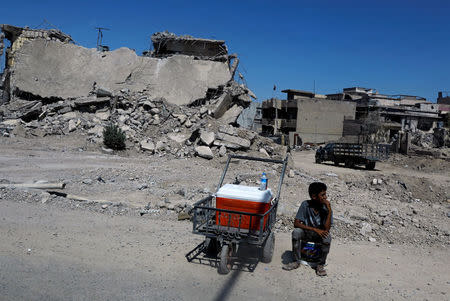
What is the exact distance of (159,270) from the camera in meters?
4.31

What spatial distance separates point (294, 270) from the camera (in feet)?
14.9

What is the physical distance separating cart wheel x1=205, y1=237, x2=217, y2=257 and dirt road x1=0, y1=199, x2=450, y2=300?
26 centimetres

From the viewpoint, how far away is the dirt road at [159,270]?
12.4 ft

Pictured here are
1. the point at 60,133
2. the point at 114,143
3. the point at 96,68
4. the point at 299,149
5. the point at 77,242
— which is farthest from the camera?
the point at 299,149

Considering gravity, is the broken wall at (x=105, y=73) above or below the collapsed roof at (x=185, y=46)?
below

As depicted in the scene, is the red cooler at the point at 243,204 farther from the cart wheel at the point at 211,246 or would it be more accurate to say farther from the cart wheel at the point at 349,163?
the cart wheel at the point at 349,163

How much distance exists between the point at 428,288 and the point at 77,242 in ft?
15.2

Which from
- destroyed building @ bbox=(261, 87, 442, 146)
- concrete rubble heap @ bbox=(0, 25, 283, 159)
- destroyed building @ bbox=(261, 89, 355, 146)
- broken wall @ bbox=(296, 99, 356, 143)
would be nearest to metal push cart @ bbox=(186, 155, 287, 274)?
concrete rubble heap @ bbox=(0, 25, 283, 159)

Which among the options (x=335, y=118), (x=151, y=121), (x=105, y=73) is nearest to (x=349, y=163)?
(x=151, y=121)

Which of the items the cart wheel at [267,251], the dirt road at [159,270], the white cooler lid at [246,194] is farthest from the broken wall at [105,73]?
the cart wheel at [267,251]

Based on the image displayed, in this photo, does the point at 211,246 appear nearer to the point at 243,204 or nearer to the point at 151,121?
the point at 243,204

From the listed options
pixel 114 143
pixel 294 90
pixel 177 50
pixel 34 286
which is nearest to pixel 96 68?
pixel 177 50

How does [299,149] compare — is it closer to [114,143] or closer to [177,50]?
[177,50]

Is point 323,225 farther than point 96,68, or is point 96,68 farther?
point 96,68
